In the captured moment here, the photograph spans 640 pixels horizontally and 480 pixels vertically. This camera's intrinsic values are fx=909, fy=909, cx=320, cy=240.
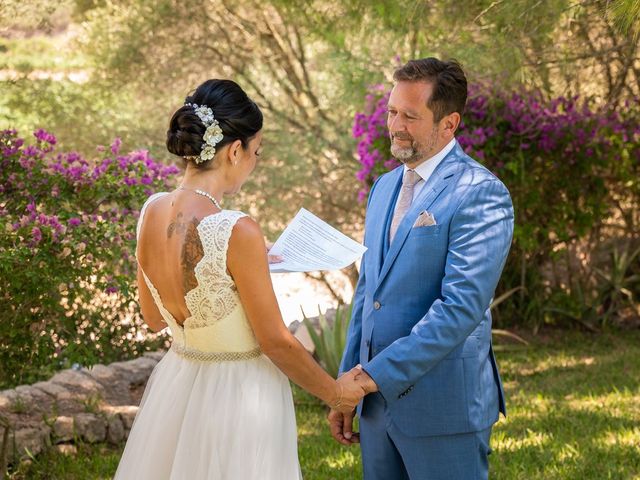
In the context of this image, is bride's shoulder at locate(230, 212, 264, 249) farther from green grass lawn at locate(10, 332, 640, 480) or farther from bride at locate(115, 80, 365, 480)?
green grass lawn at locate(10, 332, 640, 480)

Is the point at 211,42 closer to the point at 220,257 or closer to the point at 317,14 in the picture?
the point at 317,14

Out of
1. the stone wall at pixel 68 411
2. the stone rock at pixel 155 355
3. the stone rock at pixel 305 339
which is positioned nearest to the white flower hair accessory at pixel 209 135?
the stone wall at pixel 68 411

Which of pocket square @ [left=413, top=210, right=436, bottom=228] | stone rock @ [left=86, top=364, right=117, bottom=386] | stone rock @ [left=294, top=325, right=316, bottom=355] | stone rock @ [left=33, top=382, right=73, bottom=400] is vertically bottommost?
stone rock @ [left=294, top=325, right=316, bottom=355]

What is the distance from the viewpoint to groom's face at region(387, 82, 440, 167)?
2.92m

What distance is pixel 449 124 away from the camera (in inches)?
117

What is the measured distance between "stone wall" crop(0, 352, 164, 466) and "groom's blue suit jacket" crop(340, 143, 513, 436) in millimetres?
2205

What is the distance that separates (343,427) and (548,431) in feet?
8.13

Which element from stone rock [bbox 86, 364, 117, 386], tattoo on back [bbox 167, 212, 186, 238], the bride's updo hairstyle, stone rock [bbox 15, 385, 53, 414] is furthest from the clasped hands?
stone rock [bbox 86, 364, 117, 386]

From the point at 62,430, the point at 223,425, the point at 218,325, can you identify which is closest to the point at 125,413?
the point at 62,430

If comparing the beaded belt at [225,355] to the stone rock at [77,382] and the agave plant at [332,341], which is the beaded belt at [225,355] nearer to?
the stone rock at [77,382]

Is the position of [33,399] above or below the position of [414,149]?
below

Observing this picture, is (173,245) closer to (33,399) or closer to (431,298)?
(431,298)

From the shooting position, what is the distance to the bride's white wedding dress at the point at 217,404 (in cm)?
256

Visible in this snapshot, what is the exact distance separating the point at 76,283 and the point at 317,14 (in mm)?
5802
